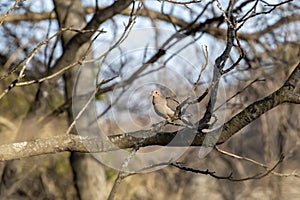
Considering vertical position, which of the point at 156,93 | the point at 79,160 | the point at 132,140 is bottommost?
the point at 132,140

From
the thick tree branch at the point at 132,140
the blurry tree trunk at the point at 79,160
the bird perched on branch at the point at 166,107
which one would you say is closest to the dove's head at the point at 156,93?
the bird perched on branch at the point at 166,107

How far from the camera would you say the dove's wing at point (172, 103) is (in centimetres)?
175

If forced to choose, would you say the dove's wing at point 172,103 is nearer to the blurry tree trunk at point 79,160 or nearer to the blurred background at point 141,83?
the blurred background at point 141,83

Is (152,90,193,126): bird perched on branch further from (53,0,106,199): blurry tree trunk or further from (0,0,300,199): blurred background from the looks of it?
(53,0,106,199): blurry tree trunk

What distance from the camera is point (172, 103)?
1769 mm

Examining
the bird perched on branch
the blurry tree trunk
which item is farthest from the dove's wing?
the blurry tree trunk

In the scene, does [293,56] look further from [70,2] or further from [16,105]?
[16,105]

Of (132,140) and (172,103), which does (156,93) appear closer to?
(172,103)

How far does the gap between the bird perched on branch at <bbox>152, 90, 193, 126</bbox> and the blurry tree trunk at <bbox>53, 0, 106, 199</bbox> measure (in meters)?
2.06

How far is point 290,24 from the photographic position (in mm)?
4430

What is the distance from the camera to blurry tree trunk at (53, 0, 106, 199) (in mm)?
3887

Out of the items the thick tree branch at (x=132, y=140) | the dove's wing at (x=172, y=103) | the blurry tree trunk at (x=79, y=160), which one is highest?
the blurry tree trunk at (x=79, y=160)

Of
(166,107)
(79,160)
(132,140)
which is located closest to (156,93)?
(166,107)

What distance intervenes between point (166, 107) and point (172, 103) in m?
0.05
